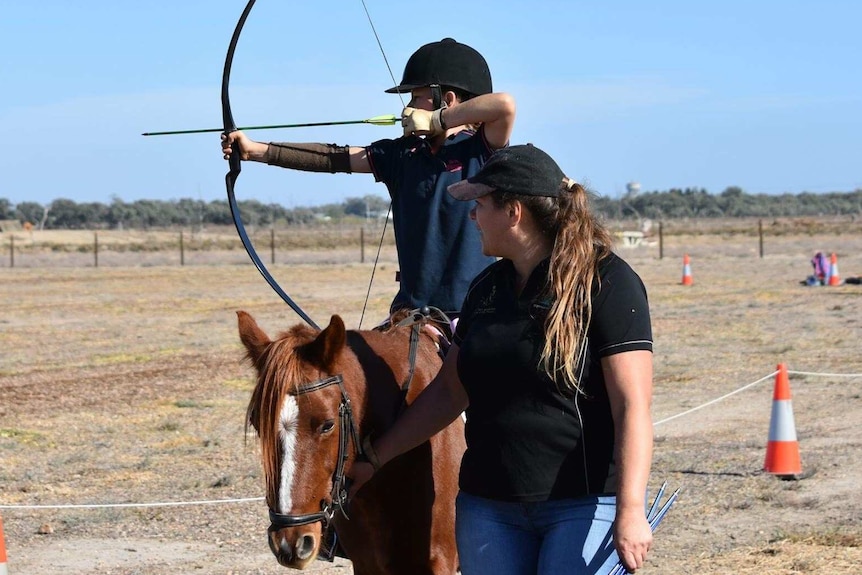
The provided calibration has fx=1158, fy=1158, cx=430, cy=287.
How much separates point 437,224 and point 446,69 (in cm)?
58

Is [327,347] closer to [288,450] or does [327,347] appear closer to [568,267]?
[288,450]

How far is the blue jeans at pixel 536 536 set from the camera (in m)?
3.24

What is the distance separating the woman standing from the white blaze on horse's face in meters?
0.51

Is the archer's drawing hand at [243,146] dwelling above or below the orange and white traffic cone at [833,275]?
above

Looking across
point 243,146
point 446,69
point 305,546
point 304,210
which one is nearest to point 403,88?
point 446,69

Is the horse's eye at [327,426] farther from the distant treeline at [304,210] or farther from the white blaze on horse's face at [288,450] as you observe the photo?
the distant treeline at [304,210]

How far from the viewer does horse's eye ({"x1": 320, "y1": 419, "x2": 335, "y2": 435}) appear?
3530 millimetres

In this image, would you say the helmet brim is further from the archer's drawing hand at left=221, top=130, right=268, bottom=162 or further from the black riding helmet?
the archer's drawing hand at left=221, top=130, right=268, bottom=162

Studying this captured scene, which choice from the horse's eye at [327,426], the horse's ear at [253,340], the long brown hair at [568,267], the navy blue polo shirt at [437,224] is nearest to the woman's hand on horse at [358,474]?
the horse's eye at [327,426]

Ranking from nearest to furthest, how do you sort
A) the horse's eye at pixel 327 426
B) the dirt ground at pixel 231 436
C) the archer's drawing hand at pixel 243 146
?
the horse's eye at pixel 327 426 → the archer's drawing hand at pixel 243 146 → the dirt ground at pixel 231 436

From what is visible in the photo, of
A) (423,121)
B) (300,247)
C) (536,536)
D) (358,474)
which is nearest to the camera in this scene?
(536,536)

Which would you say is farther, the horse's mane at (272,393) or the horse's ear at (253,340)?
the horse's ear at (253,340)

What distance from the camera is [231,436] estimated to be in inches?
431

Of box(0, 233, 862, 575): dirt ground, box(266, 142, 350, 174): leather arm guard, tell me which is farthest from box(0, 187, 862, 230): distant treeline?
box(266, 142, 350, 174): leather arm guard
